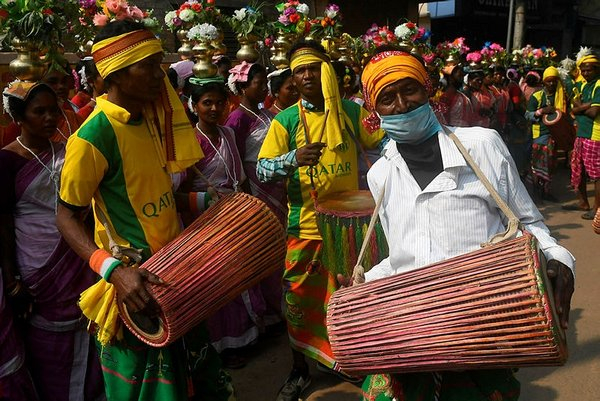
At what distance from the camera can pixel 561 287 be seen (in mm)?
1662

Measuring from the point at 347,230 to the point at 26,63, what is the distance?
6.34ft

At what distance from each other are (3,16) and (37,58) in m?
0.33

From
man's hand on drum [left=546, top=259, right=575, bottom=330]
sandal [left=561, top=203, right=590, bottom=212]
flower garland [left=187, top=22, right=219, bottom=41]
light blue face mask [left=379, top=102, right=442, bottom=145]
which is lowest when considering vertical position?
sandal [left=561, top=203, right=590, bottom=212]

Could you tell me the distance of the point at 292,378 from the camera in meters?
3.69

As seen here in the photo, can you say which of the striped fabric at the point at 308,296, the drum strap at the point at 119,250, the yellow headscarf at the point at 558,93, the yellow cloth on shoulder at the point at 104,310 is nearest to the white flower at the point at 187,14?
the striped fabric at the point at 308,296

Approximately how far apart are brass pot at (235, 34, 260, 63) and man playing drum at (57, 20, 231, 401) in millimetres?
3005

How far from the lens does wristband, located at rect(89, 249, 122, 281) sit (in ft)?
7.18

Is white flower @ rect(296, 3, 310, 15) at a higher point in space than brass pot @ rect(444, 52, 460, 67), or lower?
higher

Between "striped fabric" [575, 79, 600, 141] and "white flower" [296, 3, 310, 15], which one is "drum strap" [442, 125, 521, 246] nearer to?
"white flower" [296, 3, 310, 15]

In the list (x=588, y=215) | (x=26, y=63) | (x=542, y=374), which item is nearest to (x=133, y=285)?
(x=26, y=63)

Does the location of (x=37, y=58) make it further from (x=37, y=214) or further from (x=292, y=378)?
(x=292, y=378)

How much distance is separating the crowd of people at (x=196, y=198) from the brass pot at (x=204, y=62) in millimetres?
220

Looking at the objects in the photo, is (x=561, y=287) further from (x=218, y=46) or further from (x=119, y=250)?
(x=218, y=46)

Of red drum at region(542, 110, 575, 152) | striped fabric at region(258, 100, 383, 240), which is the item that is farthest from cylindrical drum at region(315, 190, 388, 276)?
red drum at region(542, 110, 575, 152)
